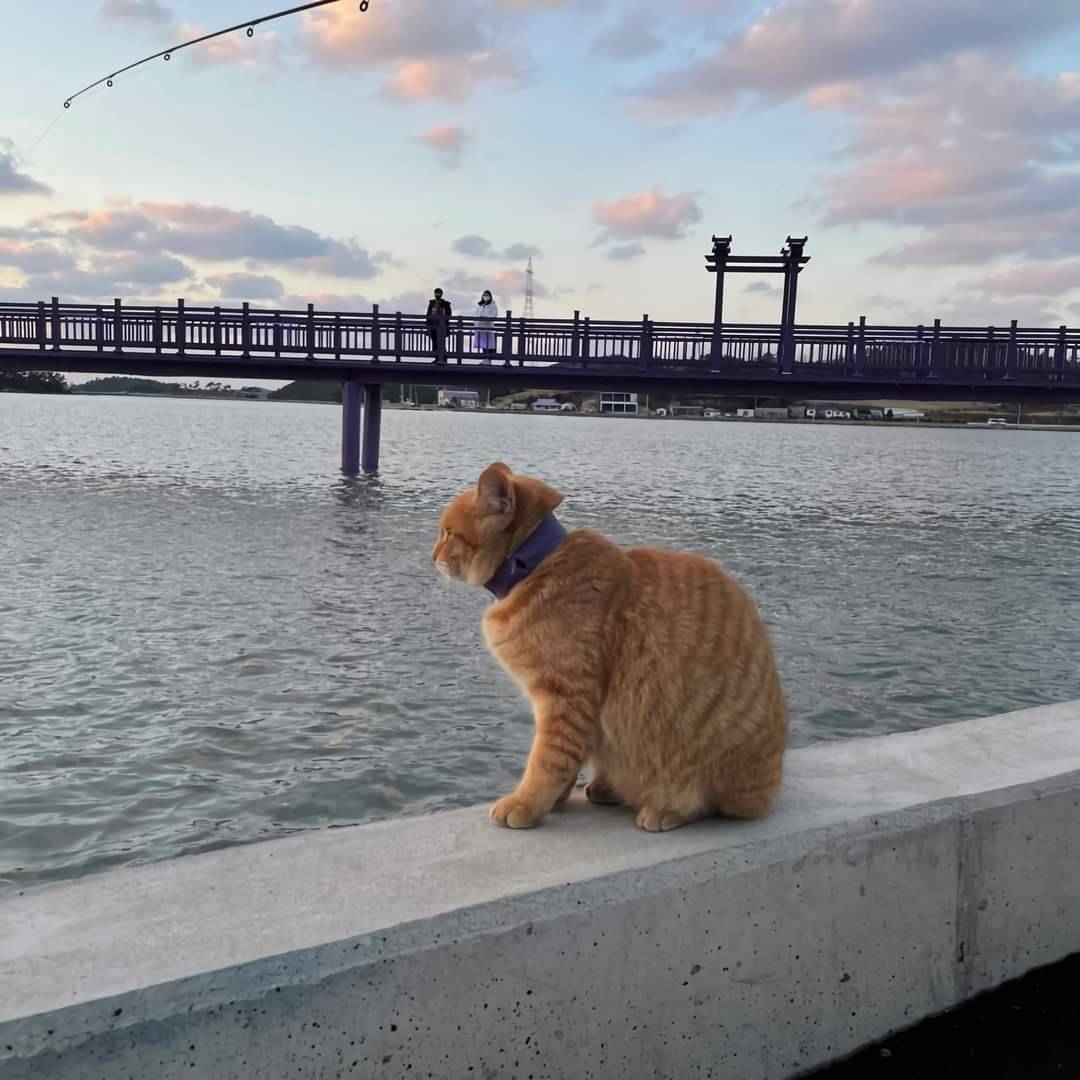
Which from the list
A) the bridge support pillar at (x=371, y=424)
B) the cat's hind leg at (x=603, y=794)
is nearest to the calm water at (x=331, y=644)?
the cat's hind leg at (x=603, y=794)

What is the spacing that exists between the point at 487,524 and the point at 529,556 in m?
0.16

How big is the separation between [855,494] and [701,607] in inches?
1142

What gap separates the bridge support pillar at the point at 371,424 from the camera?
30625 mm

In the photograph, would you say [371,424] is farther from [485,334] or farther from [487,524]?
[487,524]

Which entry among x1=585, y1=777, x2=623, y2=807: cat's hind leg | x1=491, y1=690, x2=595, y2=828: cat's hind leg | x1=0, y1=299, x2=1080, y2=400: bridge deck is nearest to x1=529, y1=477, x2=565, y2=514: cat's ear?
x1=491, y1=690, x2=595, y2=828: cat's hind leg

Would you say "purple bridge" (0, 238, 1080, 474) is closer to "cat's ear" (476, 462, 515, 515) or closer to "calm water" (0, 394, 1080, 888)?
"calm water" (0, 394, 1080, 888)

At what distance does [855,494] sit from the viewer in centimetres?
3053

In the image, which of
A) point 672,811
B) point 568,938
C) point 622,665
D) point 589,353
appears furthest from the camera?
point 589,353

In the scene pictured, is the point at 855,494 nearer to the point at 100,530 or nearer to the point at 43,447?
the point at 100,530

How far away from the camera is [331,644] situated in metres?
9.52

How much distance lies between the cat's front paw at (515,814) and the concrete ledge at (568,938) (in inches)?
2.5

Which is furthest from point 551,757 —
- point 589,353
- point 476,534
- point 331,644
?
point 589,353

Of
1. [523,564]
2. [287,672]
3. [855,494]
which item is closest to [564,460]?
[855,494]

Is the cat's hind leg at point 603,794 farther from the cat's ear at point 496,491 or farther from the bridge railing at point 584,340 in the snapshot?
the bridge railing at point 584,340
